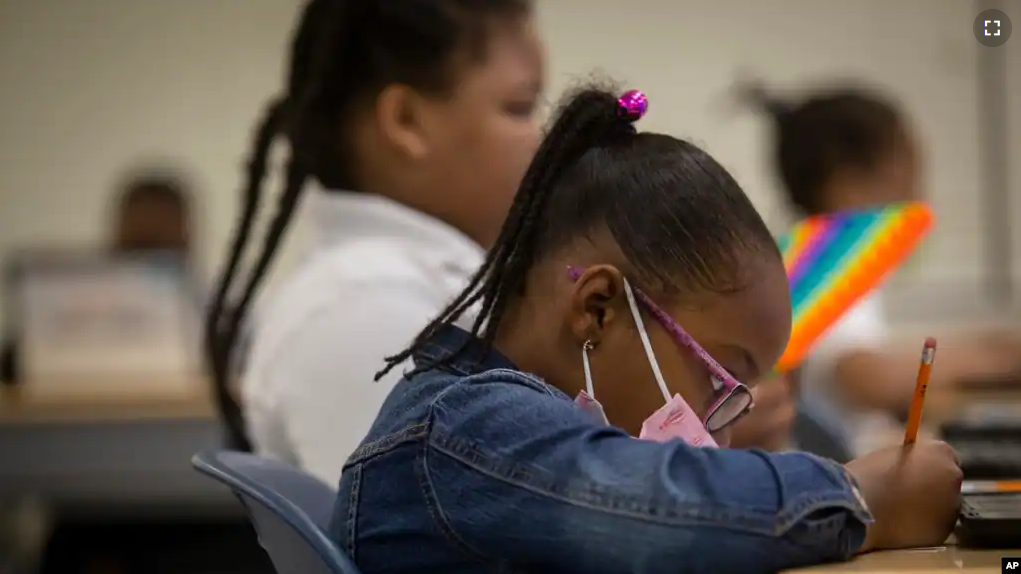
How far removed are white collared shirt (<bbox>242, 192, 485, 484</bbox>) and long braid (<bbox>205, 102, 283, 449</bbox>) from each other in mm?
87

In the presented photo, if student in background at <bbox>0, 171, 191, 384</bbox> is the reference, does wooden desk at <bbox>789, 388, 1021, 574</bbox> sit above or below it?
above

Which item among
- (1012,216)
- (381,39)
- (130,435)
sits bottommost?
(130,435)

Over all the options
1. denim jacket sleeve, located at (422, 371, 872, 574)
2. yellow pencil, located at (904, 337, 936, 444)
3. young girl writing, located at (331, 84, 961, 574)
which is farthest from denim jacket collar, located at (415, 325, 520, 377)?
yellow pencil, located at (904, 337, 936, 444)

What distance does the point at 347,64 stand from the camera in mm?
1339

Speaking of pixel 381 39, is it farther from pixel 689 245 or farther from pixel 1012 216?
pixel 1012 216

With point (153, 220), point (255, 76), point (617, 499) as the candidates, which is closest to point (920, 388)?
point (617, 499)

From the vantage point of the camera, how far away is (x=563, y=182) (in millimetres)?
896

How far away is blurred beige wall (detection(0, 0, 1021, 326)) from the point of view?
402 cm

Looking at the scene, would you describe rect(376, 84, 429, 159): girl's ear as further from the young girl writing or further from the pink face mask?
the pink face mask

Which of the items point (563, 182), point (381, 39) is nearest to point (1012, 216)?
point (381, 39)

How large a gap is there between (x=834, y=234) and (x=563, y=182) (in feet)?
2.43

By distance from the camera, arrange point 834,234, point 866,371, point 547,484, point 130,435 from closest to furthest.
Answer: point 547,484 → point 834,234 → point 866,371 → point 130,435

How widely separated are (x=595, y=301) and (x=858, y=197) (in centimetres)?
165

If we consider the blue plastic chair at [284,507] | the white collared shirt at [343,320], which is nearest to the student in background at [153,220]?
the white collared shirt at [343,320]
